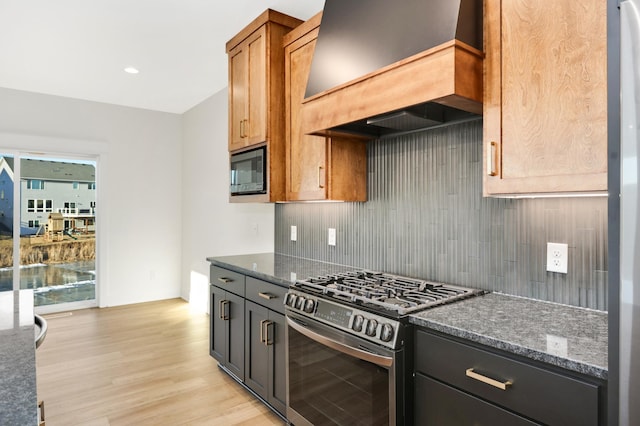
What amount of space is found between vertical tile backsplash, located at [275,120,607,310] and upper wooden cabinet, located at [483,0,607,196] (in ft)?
1.10

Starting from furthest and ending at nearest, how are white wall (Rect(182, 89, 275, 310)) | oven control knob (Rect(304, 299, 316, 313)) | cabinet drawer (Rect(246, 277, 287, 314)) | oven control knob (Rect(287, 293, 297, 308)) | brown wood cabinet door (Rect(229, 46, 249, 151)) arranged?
white wall (Rect(182, 89, 275, 310)), brown wood cabinet door (Rect(229, 46, 249, 151)), cabinet drawer (Rect(246, 277, 287, 314)), oven control knob (Rect(287, 293, 297, 308)), oven control knob (Rect(304, 299, 316, 313))

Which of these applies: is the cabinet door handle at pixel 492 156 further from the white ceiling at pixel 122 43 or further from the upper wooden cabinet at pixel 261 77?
the white ceiling at pixel 122 43

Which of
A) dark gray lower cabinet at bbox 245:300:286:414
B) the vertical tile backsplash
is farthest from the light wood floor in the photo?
the vertical tile backsplash

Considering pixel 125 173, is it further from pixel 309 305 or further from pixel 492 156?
pixel 492 156

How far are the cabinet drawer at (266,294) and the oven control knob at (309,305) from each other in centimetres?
31

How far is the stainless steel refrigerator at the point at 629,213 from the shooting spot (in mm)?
821

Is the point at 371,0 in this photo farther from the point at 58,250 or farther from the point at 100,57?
the point at 58,250

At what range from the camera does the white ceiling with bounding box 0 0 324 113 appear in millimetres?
2639

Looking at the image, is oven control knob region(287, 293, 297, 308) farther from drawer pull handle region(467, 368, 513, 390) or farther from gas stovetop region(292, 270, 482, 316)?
drawer pull handle region(467, 368, 513, 390)

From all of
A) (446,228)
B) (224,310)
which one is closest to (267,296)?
(224,310)

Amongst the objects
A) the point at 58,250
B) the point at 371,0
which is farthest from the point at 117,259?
the point at 371,0

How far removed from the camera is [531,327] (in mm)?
1331

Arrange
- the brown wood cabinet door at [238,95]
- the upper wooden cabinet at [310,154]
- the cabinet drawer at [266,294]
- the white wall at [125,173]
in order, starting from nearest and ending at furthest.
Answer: the cabinet drawer at [266,294] → the upper wooden cabinet at [310,154] → the brown wood cabinet door at [238,95] → the white wall at [125,173]

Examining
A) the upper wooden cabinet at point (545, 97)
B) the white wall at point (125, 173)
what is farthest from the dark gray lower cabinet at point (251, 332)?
the white wall at point (125, 173)
